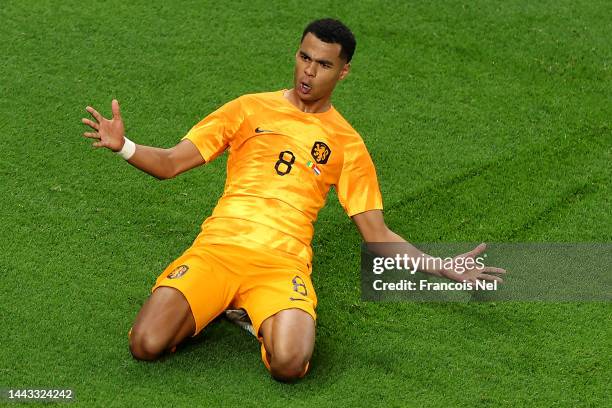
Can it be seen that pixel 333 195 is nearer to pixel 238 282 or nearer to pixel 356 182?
pixel 356 182

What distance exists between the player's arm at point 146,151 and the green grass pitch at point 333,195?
757 mm

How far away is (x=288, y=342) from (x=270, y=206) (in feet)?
2.58

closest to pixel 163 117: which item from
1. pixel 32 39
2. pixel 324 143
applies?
pixel 32 39

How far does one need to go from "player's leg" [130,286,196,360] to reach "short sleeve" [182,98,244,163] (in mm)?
798

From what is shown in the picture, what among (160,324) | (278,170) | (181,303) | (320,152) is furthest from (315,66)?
(160,324)

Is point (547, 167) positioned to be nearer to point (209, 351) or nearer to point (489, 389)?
point (489, 389)

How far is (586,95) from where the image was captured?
27.4 feet

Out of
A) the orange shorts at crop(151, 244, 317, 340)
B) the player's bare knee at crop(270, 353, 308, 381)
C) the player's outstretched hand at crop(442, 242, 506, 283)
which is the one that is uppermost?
the player's outstretched hand at crop(442, 242, 506, 283)

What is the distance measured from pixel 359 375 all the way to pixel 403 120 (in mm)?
2477

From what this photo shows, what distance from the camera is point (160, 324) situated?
5859mm

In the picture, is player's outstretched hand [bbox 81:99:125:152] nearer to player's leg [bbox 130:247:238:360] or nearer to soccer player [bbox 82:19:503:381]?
soccer player [bbox 82:19:503:381]

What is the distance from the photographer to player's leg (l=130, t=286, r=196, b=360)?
5853 mm

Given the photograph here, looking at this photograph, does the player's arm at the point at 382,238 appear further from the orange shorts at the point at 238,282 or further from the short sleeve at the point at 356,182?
the orange shorts at the point at 238,282

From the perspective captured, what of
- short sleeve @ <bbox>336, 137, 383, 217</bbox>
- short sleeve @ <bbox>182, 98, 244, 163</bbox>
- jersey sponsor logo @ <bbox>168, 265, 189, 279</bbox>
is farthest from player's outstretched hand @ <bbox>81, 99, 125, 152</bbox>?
short sleeve @ <bbox>336, 137, 383, 217</bbox>
